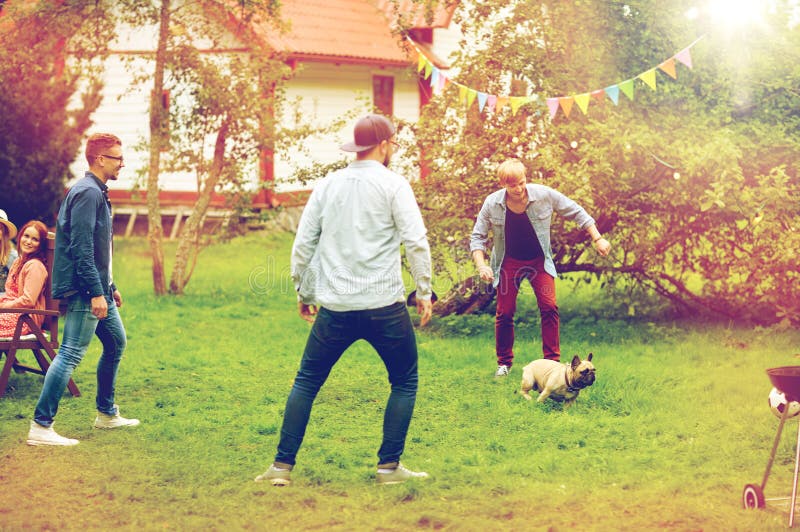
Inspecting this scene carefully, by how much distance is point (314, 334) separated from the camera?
18.2 ft

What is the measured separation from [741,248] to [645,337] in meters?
1.32

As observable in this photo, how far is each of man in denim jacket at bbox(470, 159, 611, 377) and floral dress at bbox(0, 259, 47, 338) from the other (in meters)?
3.34

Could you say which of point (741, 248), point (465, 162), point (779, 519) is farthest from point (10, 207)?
point (779, 519)

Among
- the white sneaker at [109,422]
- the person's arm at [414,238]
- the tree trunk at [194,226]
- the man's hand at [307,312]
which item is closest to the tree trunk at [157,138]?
the tree trunk at [194,226]

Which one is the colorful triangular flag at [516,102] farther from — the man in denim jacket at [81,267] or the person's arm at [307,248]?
the person's arm at [307,248]

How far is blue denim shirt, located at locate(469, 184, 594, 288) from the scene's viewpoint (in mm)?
8234

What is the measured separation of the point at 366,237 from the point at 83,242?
195cm

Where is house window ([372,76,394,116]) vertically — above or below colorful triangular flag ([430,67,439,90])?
above

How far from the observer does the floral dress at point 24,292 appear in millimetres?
7531

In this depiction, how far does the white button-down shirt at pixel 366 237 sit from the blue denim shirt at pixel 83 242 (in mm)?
1619

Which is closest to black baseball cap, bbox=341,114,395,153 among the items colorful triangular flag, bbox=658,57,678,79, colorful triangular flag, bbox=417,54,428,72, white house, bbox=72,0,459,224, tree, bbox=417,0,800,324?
tree, bbox=417,0,800,324

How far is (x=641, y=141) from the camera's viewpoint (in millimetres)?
10086

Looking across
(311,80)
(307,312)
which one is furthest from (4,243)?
(311,80)

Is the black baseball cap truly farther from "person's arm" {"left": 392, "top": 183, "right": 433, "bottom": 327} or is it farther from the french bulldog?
the french bulldog
